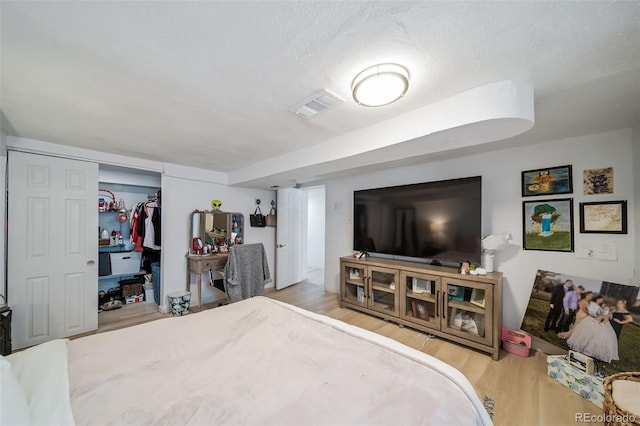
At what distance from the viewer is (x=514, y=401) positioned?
1728 mm

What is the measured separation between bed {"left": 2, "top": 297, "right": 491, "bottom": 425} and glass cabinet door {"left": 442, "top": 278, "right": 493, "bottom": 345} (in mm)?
1569

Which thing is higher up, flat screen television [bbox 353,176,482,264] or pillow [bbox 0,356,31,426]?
flat screen television [bbox 353,176,482,264]

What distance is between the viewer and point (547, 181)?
7.92 ft

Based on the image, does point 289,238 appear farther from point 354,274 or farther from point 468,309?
point 468,309

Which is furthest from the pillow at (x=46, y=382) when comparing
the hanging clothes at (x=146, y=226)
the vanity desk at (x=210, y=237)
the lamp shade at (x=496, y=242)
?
the lamp shade at (x=496, y=242)

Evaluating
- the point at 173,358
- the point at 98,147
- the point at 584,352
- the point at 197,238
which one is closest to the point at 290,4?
the point at 173,358

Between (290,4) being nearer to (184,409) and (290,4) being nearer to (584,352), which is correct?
(184,409)

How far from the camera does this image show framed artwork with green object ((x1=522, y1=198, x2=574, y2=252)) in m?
2.30

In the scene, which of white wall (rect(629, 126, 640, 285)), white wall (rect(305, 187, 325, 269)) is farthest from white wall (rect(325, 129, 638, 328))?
white wall (rect(305, 187, 325, 269))

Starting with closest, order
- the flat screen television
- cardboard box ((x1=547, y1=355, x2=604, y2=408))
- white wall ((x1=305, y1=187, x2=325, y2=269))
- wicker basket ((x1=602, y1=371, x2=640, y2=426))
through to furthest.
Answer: wicker basket ((x1=602, y1=371, x2=640, y2=426)) < cardboard box ((x1=547, y1=355, x2=604, y2=408)) < the flat screen television < white wall ((x1=305, y1=187, x2=325, y2=269))

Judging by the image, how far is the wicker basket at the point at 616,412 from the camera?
1221 mm

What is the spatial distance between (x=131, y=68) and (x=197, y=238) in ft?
9.22

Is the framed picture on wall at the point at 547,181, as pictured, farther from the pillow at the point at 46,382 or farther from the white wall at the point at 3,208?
the white wall at the point at 3,208

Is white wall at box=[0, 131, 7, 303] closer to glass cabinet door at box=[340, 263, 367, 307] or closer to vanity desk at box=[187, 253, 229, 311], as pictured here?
vanity desk at box=[187, 253, 229, 311]
